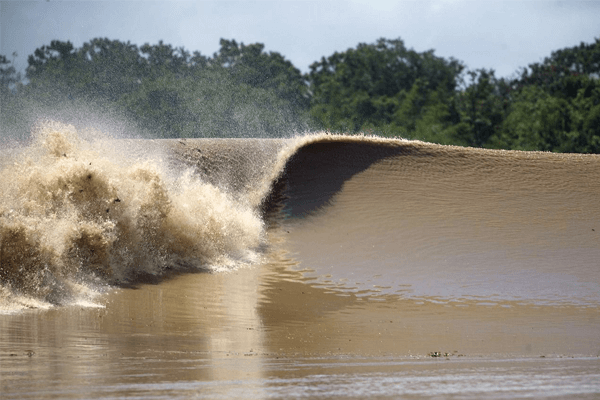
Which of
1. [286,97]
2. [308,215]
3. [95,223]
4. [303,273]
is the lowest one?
[303,273]

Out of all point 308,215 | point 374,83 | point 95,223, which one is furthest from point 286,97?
point 95,223

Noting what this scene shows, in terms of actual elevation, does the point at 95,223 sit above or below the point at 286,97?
below

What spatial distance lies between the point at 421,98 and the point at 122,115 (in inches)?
707

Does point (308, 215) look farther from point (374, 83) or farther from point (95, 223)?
point (374, 83)

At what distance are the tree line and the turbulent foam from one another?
16.7 meters

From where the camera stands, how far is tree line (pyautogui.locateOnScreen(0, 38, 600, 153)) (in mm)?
30844

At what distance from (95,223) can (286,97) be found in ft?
110

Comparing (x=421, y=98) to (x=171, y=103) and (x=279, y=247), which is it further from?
(x=279, y=247)

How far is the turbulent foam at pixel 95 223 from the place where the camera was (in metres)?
7.27

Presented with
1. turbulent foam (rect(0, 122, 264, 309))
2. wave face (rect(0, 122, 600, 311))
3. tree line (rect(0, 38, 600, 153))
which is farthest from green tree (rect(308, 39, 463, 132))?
turbulent foam (rect(0, 122, 264, 309))

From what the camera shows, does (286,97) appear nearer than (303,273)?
No

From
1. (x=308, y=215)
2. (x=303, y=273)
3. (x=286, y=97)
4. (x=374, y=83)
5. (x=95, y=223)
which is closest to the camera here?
(x=95, y=223)

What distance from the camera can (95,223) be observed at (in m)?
8.61

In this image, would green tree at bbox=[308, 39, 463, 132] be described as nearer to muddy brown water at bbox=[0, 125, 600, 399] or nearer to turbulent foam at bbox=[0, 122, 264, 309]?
muddy brown water at bbox=[0, 125, 600, 399]
